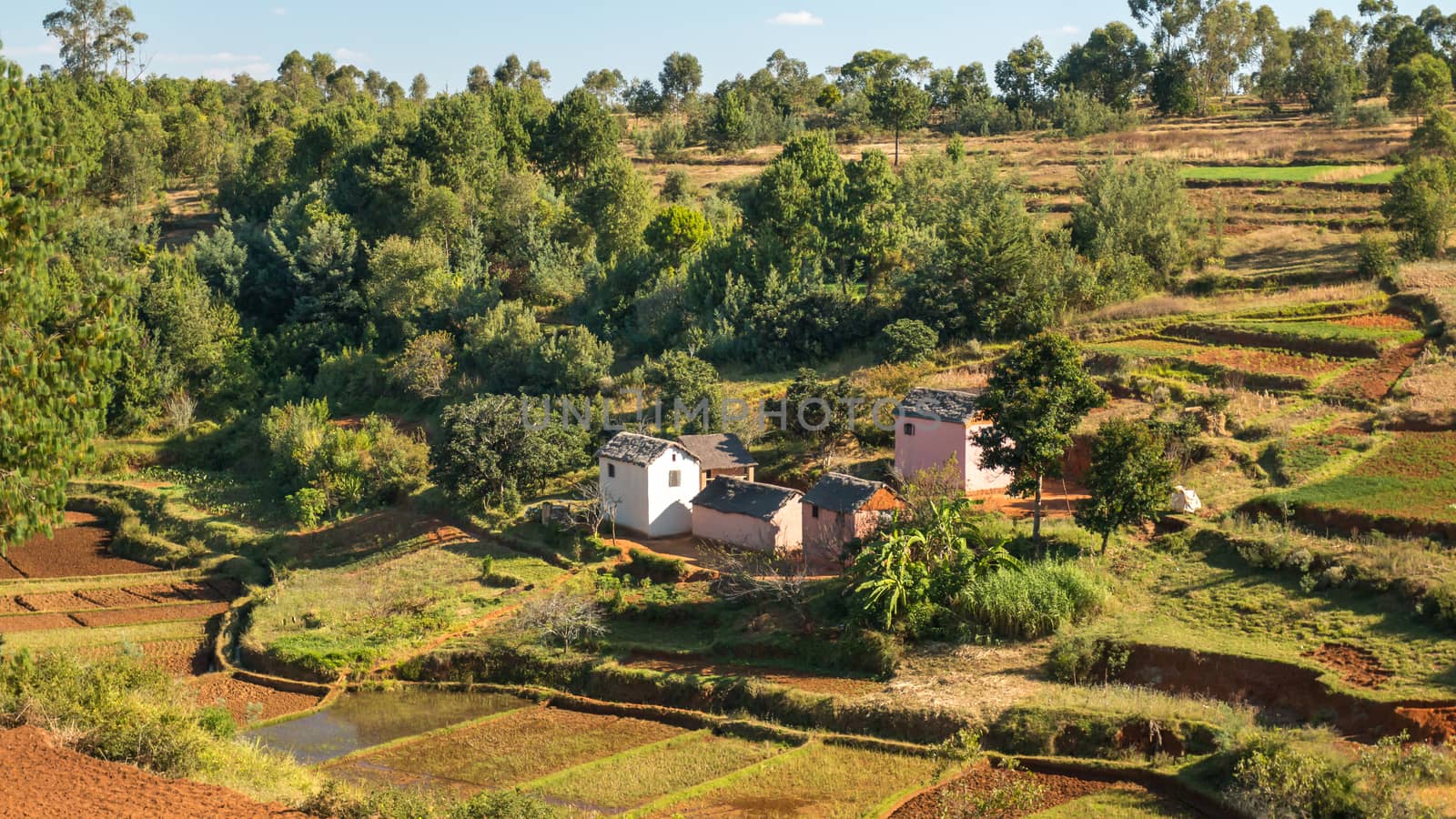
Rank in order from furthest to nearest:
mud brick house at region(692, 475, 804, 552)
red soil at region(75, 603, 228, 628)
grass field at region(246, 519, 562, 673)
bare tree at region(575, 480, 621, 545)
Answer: bare tree at region(575, 480, 621, 545) → red soil at region(75, 603, 228, 628) → mud brick house at region(692, 475, 804, 552) → grass field at region(246, 519, 562, 673)

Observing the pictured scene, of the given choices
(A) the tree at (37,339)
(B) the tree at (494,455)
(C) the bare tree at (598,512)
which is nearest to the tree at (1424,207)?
(C) the bare tree at (598,512)

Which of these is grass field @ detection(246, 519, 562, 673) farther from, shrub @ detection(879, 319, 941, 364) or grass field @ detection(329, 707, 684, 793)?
shrub @ detection(879, 319, 941, 364)

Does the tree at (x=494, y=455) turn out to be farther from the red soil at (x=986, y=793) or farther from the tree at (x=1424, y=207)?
the tree at (x=1424, y=207)

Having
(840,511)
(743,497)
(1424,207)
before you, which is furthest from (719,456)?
(1424,207)

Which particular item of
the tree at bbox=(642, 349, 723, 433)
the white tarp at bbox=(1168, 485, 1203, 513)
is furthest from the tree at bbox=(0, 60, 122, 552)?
the white tarp at bbox=(1168, 485, 1203, 513)

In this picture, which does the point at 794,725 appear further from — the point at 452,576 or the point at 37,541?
the point at 37,541

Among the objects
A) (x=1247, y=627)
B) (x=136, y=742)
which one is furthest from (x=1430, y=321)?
(x=136, y=742)
